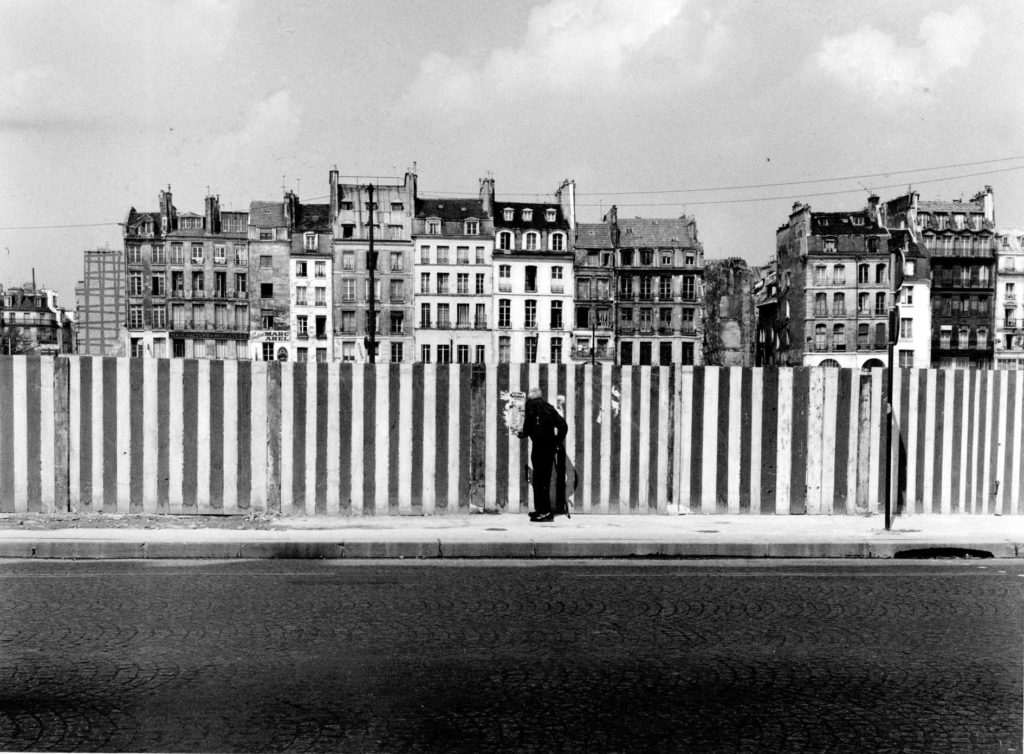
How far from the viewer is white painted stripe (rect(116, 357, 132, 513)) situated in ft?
40.1

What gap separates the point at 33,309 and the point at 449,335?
272 feet

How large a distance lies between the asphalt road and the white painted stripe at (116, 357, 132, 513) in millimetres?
2859

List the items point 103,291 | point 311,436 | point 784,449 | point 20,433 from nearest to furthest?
point 20,433, point 311,436, point 784,449, point 103,291

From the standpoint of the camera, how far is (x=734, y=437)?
1295cm

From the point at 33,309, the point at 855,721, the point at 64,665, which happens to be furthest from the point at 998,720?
the point at 33,309

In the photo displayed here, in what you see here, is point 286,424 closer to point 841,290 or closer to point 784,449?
point 784,449

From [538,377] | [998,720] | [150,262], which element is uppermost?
[150,262]

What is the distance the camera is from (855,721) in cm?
520

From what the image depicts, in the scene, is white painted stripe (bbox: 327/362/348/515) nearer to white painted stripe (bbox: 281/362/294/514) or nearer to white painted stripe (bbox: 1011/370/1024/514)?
white painted stripe (bbox: 281/362/294/514)

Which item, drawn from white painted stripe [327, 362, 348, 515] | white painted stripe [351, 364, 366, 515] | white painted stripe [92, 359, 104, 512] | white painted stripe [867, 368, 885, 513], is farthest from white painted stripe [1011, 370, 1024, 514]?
white painted stripe [92, 359, 104, 512]

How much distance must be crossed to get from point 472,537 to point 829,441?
17.4 ft

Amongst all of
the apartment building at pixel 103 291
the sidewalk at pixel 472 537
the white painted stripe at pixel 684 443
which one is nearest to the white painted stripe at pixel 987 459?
the sidewalk at pixel 472 537

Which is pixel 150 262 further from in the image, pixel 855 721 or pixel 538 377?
pixel 855 721

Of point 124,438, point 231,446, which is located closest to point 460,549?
point 231,446
